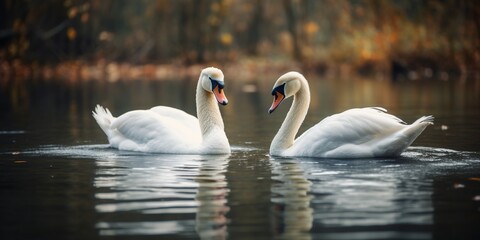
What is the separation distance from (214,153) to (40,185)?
328 cm

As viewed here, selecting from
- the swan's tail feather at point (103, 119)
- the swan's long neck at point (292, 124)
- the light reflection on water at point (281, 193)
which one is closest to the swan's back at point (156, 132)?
the swan's tail feather at point (103, 119)

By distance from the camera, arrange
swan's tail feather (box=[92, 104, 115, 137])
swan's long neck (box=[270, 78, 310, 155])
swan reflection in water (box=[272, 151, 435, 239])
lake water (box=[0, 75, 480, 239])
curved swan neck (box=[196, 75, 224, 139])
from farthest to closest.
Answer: swan's tail feather (box=[92, 104, 115, 137])
curved swan neck (box=[196, 75, 224, 139])
swan's long neck (box=[270, 78, 310, 155])
lake water (box=[0, 75, 480, 239])
swan reflection in water (box=[272, 151, 435, 239])

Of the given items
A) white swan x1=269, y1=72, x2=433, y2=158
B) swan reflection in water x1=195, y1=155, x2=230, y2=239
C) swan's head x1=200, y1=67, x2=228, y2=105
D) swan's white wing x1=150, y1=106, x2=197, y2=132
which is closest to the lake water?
swan reflection in water x1=195, y1=155, x2=230, y2=239

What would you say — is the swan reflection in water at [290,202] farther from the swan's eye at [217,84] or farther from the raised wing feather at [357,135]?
the swan's eye at [217,84]

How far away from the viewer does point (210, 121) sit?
45.4ft

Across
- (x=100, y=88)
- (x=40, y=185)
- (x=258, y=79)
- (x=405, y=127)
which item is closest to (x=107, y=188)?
(x=40, y=185)

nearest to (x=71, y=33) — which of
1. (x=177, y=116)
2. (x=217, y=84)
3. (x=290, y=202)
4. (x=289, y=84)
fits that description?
(x=177, y=116)

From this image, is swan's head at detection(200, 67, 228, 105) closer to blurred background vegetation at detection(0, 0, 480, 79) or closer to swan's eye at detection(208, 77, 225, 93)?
A: swan's eye at detection(208, 77, 225, 93)

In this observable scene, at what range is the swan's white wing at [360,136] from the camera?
12.4 metres

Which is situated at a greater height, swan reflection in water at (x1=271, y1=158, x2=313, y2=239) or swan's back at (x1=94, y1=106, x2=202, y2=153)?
swan's back at (x1=94, y1=106, x2=202, y2=153)

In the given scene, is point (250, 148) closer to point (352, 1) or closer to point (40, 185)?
point (40, 185)

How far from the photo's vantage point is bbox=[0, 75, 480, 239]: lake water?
26.1 ft

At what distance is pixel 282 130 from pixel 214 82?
111cm

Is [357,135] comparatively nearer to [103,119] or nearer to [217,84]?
[217,84]
